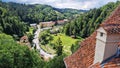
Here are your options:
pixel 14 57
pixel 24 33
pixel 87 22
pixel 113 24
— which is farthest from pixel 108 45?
pixel 87 22

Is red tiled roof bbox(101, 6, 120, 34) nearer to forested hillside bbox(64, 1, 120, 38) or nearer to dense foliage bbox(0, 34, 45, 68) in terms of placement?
dense foliage bbox(0, 34, 45, 68)

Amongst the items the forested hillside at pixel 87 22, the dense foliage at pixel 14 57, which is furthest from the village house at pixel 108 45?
the forested hillside at pixel 87 22

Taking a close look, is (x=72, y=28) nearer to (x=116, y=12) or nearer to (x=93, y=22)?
(x=93, y=22)

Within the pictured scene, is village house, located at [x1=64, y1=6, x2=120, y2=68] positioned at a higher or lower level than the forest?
higher

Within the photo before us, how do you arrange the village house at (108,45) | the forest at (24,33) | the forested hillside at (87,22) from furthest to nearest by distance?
the forested hillside at (87,22) → the forest at (24,33) → the village house at (108,45)

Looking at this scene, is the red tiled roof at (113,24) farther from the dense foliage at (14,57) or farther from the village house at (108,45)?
the dense foliage at (14,57)

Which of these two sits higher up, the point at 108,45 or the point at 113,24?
the point at 113,24

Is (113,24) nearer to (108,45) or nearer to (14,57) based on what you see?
(108,45)

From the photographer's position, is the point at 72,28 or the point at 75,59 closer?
the point at 75,59

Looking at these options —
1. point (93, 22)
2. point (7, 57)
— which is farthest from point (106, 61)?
point (93, 22)

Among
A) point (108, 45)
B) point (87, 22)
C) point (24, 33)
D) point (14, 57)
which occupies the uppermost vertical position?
point (108, 45)

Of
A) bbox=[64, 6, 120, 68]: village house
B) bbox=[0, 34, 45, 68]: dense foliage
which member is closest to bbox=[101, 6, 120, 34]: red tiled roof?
bbox=[64, 6, 120, 68]: village house
